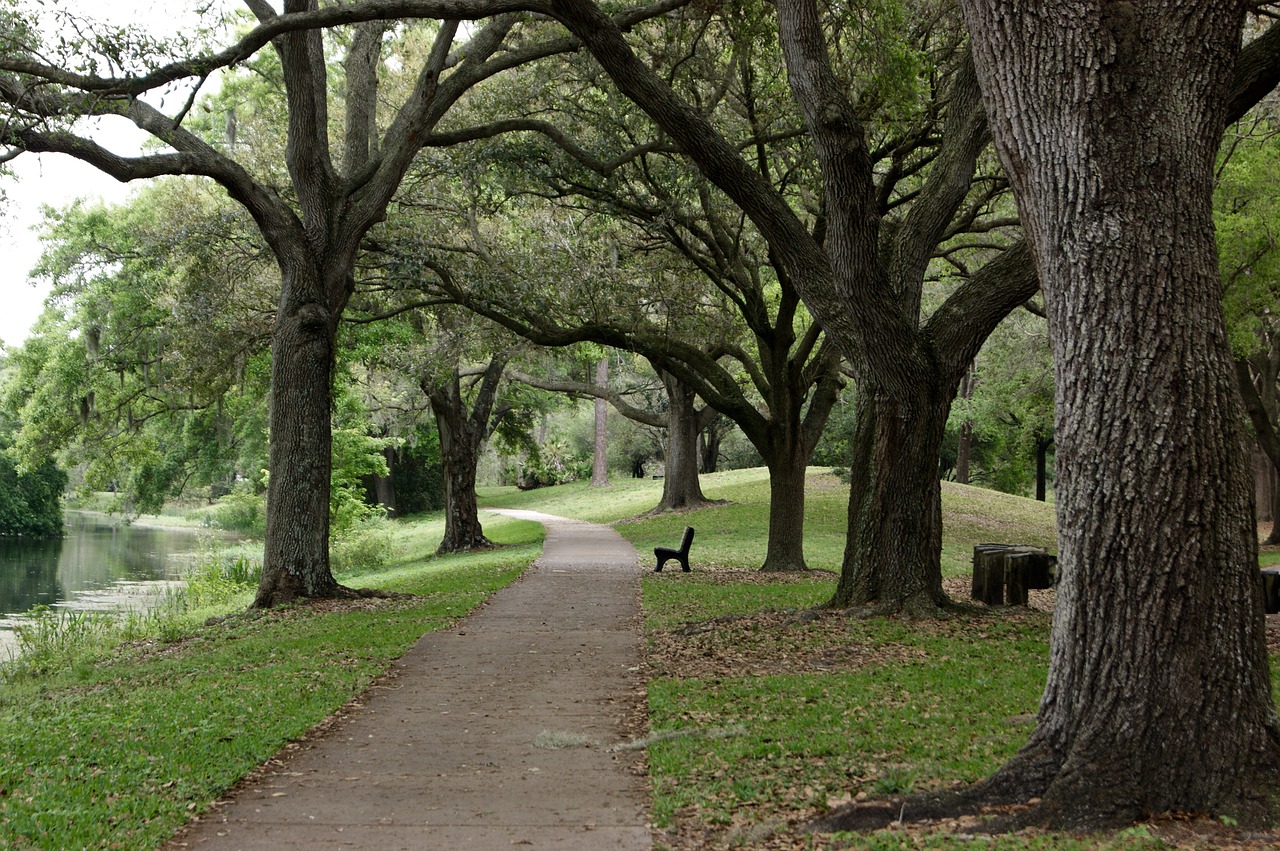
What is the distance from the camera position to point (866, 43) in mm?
12117

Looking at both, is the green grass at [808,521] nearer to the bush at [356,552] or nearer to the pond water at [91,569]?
the bush at [356,552]

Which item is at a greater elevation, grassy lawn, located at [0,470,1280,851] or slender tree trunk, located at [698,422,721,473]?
slender tree trunk, located at [698,422,721,473]

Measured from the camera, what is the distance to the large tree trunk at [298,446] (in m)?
14.2

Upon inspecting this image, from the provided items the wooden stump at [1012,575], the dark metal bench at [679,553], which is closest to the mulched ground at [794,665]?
the wooden stump at [1012,575]

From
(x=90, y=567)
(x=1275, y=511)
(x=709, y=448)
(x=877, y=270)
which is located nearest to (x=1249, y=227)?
(x=1275, y=511)

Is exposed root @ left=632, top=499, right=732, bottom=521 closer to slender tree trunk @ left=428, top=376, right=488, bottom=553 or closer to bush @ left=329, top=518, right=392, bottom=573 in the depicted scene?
slender tree trunk @ left=428, top=376, right=488, bottom=553

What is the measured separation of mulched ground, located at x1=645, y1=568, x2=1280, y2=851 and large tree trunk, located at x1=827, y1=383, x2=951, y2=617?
0.46 m

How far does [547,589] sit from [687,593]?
7.54ft

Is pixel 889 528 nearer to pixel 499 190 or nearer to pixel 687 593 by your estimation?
pixel 687 593

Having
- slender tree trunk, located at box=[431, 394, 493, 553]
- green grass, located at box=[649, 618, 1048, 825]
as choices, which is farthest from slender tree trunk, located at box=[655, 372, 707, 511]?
green grass, located at box=[649, 618, 1048, 825]

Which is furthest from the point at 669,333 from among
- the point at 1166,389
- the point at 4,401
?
the point at 4,401

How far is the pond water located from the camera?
73.2ft

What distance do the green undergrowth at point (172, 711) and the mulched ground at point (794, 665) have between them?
106 inches

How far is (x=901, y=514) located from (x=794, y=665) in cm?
256
